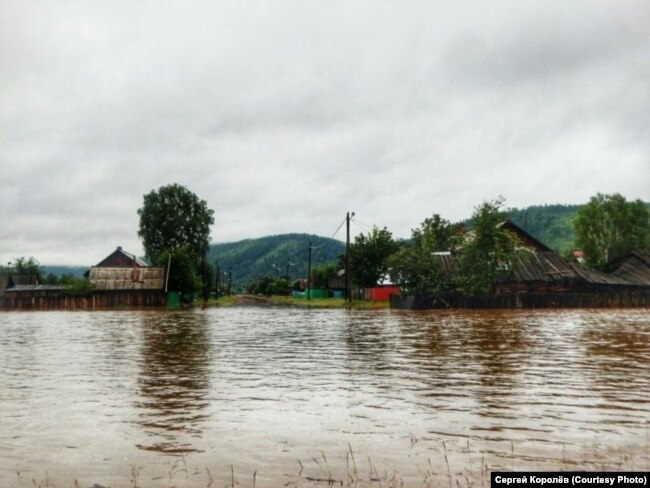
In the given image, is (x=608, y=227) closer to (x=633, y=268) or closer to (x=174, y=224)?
(x=633, y=268)

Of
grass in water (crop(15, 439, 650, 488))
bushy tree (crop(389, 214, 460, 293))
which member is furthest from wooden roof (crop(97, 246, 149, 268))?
grass in water (crop(15, 439, 650, 488))

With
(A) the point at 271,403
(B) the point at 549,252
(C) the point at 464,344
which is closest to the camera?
(A) the point at 271,403

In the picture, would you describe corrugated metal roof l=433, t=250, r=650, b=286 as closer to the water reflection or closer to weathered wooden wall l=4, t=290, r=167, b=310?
weathered wooden wall l=4, t=290, r=167, b=310

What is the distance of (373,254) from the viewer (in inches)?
2913

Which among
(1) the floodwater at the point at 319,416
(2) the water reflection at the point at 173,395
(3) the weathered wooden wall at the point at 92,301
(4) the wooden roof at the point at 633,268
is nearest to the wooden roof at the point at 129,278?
(3) the weathered wooden wall at the point at 92,301

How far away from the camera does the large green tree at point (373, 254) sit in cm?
7381

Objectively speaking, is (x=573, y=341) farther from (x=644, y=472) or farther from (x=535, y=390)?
(x=644, y=472)

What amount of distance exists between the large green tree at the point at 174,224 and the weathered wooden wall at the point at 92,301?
11.4 metres

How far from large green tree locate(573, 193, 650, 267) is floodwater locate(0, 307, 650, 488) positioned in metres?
64.1

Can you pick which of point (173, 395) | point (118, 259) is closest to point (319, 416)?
point (173, 395)

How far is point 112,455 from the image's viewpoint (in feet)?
20.2

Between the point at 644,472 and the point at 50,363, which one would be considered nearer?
the point at 644,472

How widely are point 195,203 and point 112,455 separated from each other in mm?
81198

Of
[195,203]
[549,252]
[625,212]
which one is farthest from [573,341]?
[195,203]
